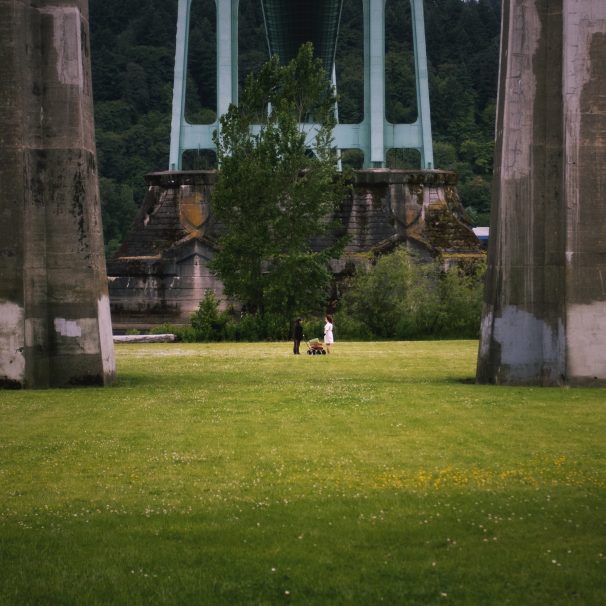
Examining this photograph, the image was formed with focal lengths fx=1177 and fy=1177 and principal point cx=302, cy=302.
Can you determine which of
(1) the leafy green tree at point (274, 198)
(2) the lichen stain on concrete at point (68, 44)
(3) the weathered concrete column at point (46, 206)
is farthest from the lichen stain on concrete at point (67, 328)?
(1) the leafy green tree at point (274, 198)

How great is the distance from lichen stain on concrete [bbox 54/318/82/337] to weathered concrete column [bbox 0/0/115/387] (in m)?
0.02

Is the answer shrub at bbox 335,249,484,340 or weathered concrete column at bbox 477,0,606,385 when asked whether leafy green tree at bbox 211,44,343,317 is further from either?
weathered concrete column at bbox 477,0,606,385

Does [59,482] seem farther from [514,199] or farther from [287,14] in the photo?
[287,14]

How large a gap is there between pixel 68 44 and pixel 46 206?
2612mm

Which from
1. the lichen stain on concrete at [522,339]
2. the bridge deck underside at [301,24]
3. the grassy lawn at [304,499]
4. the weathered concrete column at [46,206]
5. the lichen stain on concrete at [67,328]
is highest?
the bridge deck underside at [301,24]

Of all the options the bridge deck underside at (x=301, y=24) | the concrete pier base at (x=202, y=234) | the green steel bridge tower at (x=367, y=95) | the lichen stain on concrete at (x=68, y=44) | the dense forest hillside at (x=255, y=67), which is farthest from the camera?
the dense forest hillside at (x=255, y=67)

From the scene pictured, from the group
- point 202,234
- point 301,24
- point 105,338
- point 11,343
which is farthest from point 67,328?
point 301,24

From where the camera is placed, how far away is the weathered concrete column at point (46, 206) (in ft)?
60.8

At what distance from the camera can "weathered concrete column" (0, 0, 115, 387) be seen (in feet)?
60.8

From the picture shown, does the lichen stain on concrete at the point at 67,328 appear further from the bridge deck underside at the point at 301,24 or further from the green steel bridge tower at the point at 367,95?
the bridge deck underside at the point at 301,24

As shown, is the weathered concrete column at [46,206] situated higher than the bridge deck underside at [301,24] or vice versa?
the bridge deck underside at [301,24]

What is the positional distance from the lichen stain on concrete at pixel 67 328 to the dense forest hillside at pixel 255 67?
69.0 m

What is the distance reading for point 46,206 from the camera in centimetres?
1881

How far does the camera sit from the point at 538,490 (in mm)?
9016
